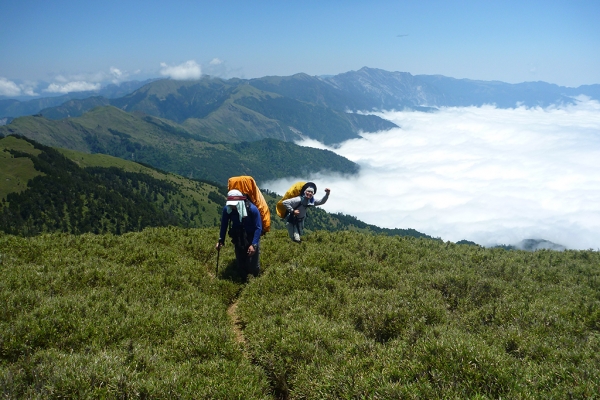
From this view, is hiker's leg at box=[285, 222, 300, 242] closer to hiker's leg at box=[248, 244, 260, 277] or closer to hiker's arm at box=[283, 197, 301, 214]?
hiker's arm at box=[283, 197, 301, 214]

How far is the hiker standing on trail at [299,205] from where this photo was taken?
47.5 feet

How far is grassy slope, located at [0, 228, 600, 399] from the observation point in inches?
189

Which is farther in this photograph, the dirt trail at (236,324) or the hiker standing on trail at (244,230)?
the hiker standing on trail at (244,230)

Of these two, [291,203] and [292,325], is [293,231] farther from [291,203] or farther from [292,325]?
[292,325]

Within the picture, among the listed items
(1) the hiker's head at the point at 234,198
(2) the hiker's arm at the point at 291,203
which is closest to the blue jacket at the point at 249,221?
(1) the hiker's head at the point at 234,198

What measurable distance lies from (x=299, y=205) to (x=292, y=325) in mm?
7967

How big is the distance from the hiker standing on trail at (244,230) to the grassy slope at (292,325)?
→ 75 cm

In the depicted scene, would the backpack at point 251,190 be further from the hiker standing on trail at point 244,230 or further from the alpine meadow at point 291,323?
the alpine meadow at point 291,323

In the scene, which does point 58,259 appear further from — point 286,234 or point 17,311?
point 286,234

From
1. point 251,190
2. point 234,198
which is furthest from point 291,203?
point 234,198

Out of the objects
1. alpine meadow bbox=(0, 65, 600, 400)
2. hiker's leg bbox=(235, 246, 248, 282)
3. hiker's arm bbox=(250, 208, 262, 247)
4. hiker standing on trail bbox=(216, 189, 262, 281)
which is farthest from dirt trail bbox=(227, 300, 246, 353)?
hiker's arm bbox=(250, 208, 262, 247)

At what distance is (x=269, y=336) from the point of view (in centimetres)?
684

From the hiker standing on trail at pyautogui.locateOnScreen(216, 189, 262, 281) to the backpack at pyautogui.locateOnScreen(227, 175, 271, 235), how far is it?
309mm

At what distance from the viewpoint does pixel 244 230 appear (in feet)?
37.0
